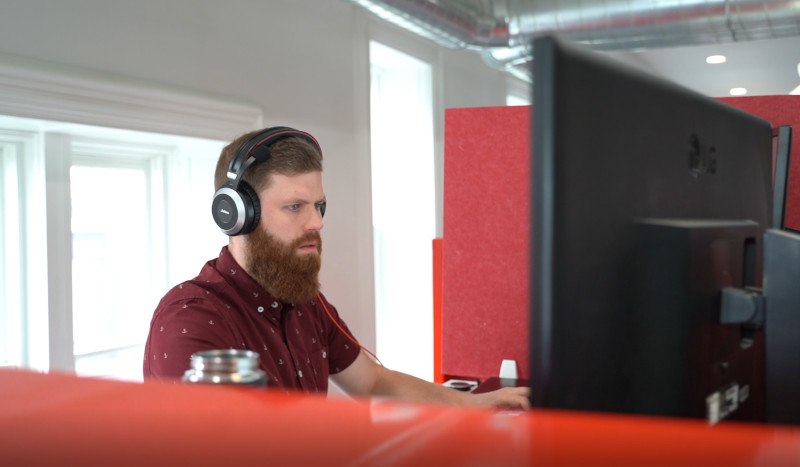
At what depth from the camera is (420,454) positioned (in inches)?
9.6

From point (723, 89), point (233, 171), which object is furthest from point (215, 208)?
point (723, 89)

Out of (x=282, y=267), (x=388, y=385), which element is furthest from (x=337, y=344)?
(x=282, y=267)

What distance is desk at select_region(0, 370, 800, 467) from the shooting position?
0.77 feet

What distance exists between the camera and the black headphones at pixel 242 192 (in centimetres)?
154

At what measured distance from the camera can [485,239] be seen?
5.71 feet

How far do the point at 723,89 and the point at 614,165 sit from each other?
26.0 feet

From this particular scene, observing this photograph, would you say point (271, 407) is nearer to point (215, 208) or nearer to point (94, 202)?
point (215, 208)

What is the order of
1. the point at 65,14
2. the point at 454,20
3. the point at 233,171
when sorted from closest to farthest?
the point at 233,171 < the point at 65,14 < the point at 454,20

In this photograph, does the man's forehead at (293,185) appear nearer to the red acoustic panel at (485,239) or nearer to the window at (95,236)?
the red acoustic panel at (485,239)

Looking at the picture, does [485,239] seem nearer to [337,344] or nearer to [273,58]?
[337,344]

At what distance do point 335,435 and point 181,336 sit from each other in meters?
1.09

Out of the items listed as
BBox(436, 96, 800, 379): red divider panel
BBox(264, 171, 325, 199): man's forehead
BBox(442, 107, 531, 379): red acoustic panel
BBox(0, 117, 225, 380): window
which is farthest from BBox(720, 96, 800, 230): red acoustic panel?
BBox(0, 117, 225, 380): window

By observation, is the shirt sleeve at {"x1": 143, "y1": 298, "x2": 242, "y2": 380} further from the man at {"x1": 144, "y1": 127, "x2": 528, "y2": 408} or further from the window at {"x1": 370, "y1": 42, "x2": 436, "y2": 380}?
the window at {"x1": 370, "y1": 42, "x2": 436, "y2": 380}

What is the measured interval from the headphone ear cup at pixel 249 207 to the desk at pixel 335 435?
1267mm
